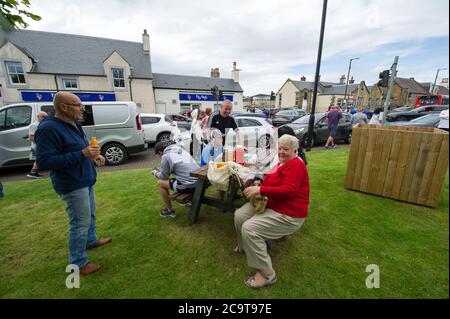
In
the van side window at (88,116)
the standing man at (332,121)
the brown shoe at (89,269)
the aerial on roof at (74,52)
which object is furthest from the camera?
the aerial on roof at (74,52)

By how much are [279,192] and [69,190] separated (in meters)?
1.98

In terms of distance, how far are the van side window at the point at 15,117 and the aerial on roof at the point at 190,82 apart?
806 inches

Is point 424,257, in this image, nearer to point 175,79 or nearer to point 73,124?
point 73,124

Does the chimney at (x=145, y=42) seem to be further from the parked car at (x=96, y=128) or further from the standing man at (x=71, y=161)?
the standing man at (x=71, y=161)

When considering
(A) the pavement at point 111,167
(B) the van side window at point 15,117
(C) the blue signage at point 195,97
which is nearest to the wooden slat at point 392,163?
(A) the pavement at point 111,167

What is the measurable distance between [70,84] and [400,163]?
974 inches

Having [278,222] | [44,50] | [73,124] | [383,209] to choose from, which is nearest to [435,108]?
[383,209]

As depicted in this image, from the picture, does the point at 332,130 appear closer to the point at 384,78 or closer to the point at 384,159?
the point at 384,78

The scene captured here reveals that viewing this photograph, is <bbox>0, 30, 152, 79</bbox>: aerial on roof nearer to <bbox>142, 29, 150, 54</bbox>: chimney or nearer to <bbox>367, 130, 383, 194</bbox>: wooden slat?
<bbox>142, 29, 150, 54</bbox>: chimney

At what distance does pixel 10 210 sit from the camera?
12.4ft

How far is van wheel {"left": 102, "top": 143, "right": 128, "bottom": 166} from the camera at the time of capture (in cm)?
707

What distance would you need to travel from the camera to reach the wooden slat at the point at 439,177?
3.23 m

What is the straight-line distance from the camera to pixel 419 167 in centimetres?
350

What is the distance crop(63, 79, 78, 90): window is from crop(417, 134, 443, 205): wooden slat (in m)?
24.8
